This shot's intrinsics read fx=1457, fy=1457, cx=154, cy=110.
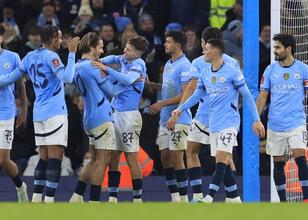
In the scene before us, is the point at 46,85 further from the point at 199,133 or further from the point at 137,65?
the point at 199,133

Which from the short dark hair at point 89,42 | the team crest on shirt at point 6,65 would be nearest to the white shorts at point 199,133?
the short dark hair at point 89,42

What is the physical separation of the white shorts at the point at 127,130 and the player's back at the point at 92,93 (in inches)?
15.9

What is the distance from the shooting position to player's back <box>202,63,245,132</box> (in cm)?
1563

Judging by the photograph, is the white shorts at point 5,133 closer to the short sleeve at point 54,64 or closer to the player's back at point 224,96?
the short sleeve at point 54,64

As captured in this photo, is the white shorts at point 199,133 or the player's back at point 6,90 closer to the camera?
the player's back at point 6,90

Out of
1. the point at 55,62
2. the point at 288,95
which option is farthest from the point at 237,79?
the point at 55,62

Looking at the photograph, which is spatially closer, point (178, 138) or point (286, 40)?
point (286, 40)

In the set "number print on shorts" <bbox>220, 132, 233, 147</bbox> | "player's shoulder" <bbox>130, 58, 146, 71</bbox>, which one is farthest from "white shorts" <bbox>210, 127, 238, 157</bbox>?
"player's shoulder" <bbox>130, 58, 146, 71</bbox>

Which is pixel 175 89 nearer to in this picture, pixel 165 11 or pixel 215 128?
pixel 215 128

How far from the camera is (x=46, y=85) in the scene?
1580 cm

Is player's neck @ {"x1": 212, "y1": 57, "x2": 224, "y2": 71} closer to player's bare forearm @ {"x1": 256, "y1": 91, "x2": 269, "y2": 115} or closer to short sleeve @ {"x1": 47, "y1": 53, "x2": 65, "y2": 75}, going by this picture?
player's bare forearm @ {"x1": 256, "y1": 91, "x2": 269, "y2": 115}

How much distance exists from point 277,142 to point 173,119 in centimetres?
122

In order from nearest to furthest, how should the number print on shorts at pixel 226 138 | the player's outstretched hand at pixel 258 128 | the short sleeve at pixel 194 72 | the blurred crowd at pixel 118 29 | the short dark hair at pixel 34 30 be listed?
the player's outstretched hand at pixel 258 128 → the number print on shorts at pixel 226 138 → the short sleeve at pixel 194 72 → the blurred crowd at pixel 118 29 → the short dark hair at pixel 34 30

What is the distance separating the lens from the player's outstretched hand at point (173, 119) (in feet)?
51.7
